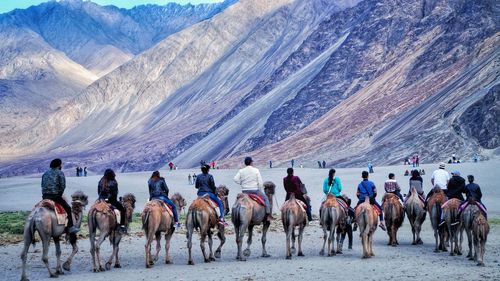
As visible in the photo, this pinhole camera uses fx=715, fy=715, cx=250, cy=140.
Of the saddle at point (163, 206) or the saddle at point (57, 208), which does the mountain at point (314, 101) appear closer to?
the saddle at point (163, 206)

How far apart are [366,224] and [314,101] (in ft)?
340

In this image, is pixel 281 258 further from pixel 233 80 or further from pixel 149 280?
pixel 233 80

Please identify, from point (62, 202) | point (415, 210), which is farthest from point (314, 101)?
point (62, 202)

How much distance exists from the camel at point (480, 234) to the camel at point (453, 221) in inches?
72.5

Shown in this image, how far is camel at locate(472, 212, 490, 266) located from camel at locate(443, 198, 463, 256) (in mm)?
1842

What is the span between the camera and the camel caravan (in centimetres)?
1705

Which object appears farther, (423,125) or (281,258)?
(423,125)

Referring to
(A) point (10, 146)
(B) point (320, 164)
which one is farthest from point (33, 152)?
(B) point (320, 164)

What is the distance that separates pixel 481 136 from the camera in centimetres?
7606

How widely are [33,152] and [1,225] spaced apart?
16034 centimetres

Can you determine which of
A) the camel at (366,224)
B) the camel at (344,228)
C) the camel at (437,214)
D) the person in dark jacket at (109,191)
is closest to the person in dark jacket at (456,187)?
the camel at (437,214)

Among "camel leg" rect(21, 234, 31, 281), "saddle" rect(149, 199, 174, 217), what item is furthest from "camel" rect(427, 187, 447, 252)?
"camel leg" rect(21, 234, 31, 281)

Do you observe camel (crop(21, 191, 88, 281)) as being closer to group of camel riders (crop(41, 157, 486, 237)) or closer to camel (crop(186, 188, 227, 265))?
group of camel riders (crop(41, 157, 486, 237))

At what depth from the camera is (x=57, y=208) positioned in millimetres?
16844
